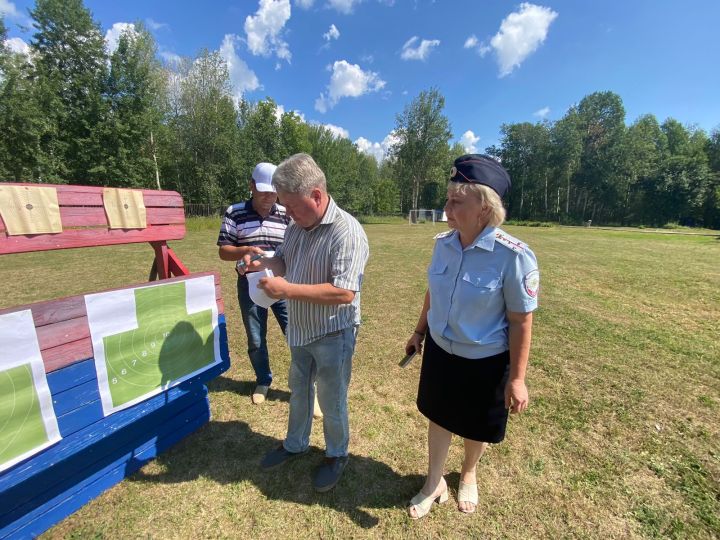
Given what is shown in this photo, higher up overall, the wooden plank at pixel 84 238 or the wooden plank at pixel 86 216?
the wooden plank at pixel 86 216

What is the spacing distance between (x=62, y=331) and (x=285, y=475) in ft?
5.38

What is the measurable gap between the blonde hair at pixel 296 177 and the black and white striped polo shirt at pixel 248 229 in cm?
117

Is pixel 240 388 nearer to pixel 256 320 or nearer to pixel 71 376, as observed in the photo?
pixel 256 320

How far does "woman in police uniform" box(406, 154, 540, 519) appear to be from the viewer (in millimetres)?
1526

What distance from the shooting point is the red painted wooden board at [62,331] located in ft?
5.50

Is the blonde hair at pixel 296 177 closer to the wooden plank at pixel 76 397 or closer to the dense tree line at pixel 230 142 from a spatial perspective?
the wooden plank at pixel 76 397

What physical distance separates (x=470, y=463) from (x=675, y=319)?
554cm

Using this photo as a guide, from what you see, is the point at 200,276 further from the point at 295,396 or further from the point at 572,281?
the point at 572,281

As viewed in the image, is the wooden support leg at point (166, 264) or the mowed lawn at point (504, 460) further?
the wooden support leg at point (166, 264)

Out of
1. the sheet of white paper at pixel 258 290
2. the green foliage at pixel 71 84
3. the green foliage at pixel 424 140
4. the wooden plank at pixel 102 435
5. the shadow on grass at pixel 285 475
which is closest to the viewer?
the wooden plank at pixel 102 435

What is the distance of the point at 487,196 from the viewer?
59.0 inches

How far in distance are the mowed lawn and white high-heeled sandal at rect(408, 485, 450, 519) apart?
0.04 metres

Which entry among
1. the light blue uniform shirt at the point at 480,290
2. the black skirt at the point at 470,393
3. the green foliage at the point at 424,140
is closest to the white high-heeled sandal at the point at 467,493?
the black skirt at the point at 470,393

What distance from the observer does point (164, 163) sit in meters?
27.0
